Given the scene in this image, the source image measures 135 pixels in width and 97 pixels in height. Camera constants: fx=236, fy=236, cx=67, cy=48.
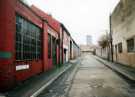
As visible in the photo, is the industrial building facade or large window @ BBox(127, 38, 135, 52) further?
large window @ BBox(127, 38, 135, 52)

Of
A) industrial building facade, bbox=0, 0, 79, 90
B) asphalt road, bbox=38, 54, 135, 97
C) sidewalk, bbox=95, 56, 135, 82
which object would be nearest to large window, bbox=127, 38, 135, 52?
sidewalk, bbox=95, 56, 135, 82

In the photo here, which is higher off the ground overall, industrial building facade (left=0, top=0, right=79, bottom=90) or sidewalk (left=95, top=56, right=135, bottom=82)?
industrial building facade (left=0, top=0, right=79, bottom=90)

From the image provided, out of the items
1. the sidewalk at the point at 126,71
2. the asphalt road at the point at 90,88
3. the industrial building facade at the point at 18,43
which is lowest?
the asphalt road at the point at 90,88

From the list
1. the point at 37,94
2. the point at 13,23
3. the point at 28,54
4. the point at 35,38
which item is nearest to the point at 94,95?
the point at 37,94

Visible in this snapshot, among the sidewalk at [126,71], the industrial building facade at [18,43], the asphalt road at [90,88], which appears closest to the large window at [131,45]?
the sidewalk at [126,71]

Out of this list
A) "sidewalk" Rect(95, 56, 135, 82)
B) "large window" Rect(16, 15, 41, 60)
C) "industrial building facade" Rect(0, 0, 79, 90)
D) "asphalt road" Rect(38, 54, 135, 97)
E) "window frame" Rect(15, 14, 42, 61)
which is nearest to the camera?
"asphalt road" Rect(38, 54, 135, 97)

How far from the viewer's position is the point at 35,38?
16156mm

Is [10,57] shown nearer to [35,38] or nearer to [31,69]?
[31,69]

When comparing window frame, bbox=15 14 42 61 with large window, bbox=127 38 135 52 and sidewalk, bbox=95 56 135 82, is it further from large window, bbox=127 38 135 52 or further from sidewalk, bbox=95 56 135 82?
large window, bbox=127 38 135 52

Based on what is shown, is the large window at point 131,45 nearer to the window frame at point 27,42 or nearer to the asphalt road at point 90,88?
the asphalt road at point 90,88

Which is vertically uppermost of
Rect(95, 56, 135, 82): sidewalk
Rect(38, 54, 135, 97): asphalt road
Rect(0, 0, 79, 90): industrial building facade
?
Rect(0, 0, 79, 90): industrial building facade

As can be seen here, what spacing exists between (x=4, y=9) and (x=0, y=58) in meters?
2.06

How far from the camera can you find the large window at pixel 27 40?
11905 mm

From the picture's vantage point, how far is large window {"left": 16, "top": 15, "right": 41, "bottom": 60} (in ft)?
39.1
